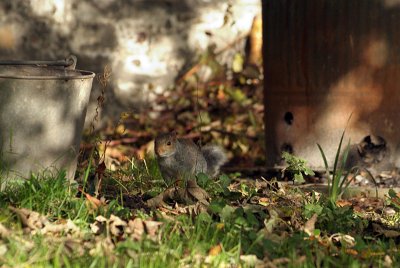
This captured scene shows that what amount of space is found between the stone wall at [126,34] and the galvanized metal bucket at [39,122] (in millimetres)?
2891

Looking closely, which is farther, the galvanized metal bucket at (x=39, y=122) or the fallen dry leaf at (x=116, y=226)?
the galvanized metal bucket at (x=39, y=122)

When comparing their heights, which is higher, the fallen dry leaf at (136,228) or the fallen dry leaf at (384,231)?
the fallen dry leaf at (136,228)

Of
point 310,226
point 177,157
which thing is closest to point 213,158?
point 177,157

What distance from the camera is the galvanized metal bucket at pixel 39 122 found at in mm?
4254

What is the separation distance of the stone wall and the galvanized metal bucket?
2891mm

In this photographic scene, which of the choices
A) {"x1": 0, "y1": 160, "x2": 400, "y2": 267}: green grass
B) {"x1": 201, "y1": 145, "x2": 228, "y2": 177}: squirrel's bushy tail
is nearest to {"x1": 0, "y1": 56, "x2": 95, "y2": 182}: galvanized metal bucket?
{"x1": 0, "y1": 160, "x2": 400, "y2": 267}: green grass

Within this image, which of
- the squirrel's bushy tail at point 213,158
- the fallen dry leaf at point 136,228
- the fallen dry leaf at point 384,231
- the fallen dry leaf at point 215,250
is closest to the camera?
the fallen dry leaf at point 215,250

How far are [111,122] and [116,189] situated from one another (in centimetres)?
317

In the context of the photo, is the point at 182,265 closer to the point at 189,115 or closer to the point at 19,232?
the point at 19,232

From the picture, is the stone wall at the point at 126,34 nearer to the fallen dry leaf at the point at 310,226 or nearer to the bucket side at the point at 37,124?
the bucket side at the point at 37,124

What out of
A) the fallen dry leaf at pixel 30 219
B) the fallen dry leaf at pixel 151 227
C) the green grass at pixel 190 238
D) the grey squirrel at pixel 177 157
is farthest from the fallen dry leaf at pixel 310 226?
the grey squirrel at pixel 177 157

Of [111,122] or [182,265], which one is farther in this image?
[111,122]

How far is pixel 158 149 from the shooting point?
Result: 16.2 ft

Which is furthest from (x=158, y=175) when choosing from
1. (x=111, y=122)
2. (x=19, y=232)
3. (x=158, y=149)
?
(x=111, y=122)
